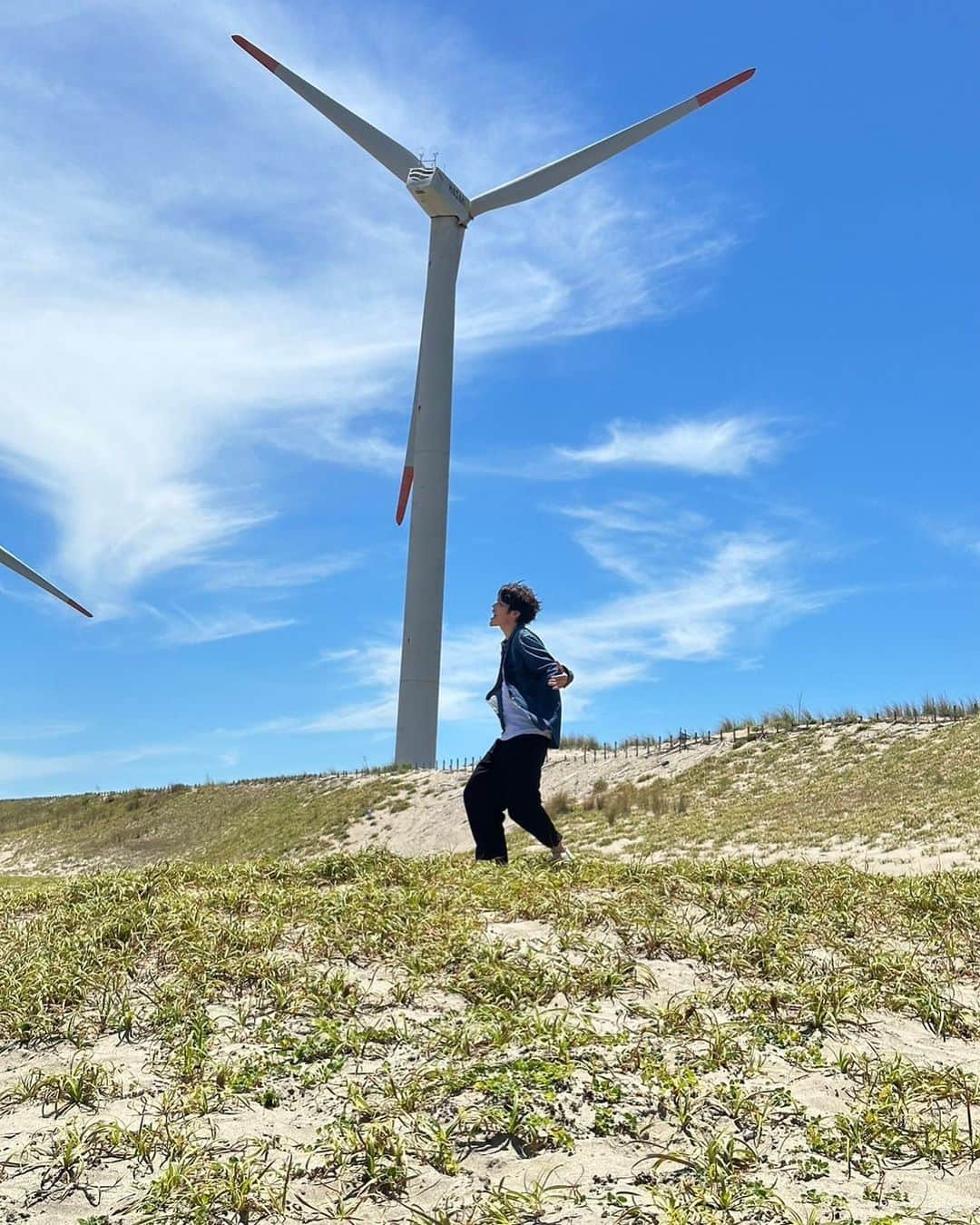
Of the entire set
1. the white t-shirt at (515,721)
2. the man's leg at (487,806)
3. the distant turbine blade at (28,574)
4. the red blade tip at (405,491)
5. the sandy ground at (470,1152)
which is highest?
the red blade tip at (405,491)

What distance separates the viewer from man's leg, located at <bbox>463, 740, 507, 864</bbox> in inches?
377

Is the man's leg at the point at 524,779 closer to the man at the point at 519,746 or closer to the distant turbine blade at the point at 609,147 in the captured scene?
the man at the point at 519,746

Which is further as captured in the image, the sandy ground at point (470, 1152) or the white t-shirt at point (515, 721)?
the white t-shirt at point (515, 721)

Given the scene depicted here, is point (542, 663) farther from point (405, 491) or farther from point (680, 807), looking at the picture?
point (405, 491)

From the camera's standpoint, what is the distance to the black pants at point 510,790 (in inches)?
370

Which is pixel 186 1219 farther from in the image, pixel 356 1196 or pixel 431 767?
pixel 431 767

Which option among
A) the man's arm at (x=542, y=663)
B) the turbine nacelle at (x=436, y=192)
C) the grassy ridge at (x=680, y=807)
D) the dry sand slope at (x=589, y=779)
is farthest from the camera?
the turbine nacelle at (x=436, y=192)

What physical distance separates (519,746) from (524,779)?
278 millimetres

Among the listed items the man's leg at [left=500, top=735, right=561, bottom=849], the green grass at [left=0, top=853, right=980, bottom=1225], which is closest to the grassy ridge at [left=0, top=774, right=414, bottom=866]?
the man's leg at [left=500, top=735, right=561, bottom=849]

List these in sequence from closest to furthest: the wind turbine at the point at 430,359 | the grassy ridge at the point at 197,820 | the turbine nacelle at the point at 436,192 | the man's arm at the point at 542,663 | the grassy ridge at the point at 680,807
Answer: the man's arm at the point at 542,663
the grassy ridge at the point at 680,807
the grassy ridge at the point at 197,820
the wind turbine at the point at 430,359
the turbine nacelle at the point at 436,192

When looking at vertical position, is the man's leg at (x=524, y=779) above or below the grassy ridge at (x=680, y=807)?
below

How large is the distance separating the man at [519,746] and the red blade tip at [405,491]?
25873 mm

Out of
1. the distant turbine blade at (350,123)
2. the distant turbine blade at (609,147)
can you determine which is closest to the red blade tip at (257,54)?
the distant turbine blade at (350,123)

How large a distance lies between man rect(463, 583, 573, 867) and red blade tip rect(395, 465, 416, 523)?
25873 mm
